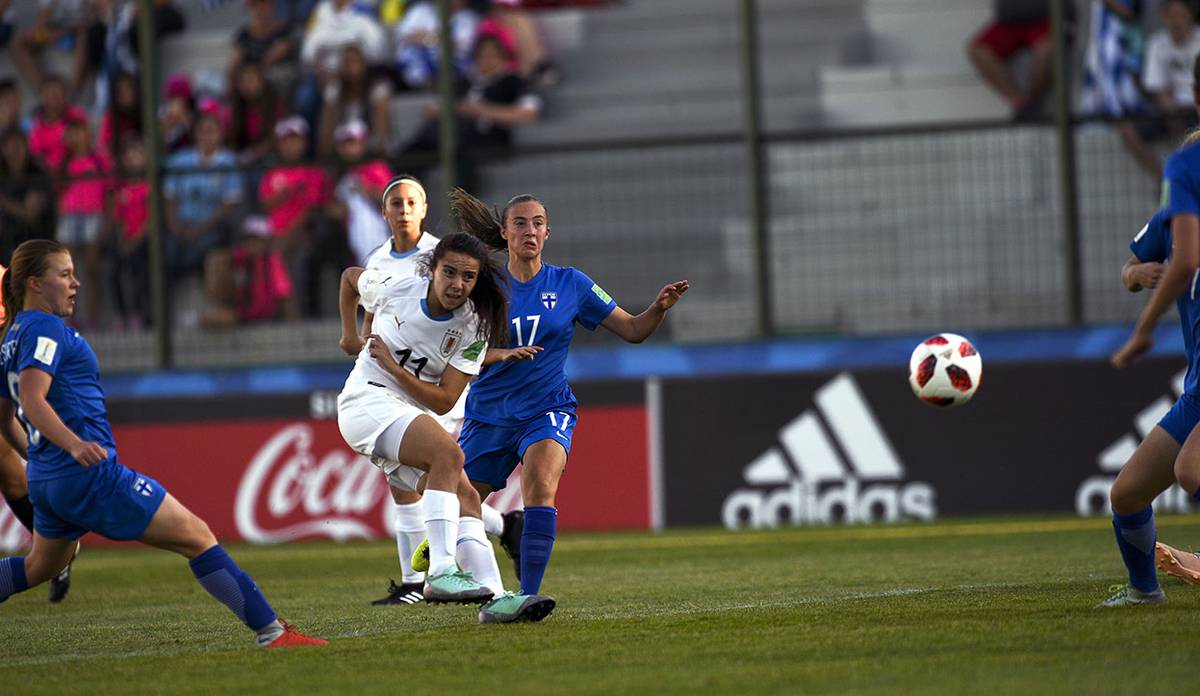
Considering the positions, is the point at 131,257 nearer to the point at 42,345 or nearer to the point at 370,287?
the point at 370,287

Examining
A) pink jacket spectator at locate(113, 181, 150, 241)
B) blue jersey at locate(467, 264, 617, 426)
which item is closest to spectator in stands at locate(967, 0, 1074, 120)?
pink jacket spectator at locate(113, 181, 150, 241)

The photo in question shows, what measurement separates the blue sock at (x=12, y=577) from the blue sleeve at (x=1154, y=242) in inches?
197

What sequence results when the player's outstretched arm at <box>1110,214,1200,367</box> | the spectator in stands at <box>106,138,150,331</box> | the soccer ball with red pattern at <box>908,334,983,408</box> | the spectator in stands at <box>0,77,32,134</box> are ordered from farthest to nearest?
the spectator in stands at <box>0,77,32,134</box>, the spectator in stands at <box>106,138,150,331</box>, the soccer ball with red pattern at <box>908,334,983,408</box>, the player's outstretched arm at <box>1110,214,1200,367</box>

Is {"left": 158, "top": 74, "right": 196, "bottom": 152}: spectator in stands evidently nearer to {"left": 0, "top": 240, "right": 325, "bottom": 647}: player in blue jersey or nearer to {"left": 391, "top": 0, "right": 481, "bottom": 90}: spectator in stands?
{"left": 391, "top": 0, "right": 481, "bottom": 90}: spectator in stands

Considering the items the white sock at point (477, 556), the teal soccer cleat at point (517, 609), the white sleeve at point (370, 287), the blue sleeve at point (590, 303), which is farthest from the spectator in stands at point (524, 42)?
the teal soccer cleat at point (517, 609)

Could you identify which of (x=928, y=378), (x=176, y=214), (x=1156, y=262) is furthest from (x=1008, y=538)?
(x=176, y=214)

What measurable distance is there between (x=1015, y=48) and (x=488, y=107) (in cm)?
496

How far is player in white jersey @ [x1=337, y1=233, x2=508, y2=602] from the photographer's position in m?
8.05

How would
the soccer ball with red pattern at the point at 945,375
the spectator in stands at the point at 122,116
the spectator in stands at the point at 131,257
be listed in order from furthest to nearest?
the spectator in stands at the point at 122,116 → the spectator in stands at the point at 131,257 → the soccer ball with red pattern at the point at 945,375

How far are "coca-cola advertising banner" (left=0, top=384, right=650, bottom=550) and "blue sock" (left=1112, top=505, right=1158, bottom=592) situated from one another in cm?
722

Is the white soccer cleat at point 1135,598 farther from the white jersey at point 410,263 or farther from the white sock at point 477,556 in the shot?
the white jersey at point 410,263

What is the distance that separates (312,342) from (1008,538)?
6.80 meters

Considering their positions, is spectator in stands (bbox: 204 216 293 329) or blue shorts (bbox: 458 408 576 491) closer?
blue shorts (bbox: 458 408 576 491)

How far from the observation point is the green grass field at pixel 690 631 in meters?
6.11
